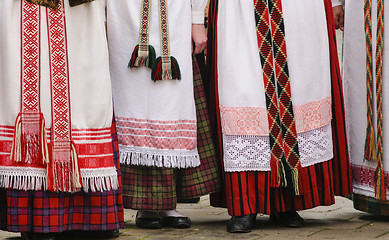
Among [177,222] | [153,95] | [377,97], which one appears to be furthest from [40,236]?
[377,97]

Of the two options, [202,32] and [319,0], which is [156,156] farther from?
[319,0]

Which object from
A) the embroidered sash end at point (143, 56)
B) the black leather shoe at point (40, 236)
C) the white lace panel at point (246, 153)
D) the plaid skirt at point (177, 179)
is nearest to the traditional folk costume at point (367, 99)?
the white lace panel at point (246, 153)

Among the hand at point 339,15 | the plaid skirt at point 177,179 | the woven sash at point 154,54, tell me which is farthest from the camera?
the hand at point 339,15

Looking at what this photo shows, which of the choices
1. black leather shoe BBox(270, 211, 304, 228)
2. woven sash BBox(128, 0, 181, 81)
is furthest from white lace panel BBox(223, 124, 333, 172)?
woven sash BBox(128, 0, 181, 81)

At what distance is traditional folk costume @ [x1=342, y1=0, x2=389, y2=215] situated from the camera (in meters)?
4.18

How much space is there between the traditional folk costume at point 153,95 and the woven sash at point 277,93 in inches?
14.3

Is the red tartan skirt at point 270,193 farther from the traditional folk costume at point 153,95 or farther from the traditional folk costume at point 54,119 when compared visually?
the traditional folk costume at point 54,119

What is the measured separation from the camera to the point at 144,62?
12.9ft

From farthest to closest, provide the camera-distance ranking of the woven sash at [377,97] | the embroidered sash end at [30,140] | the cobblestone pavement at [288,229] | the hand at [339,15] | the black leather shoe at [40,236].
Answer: the hand at [339,15] < the woven sash at [377,97] < the cobblestone pavement at [288,229] < the black leather shoe at [40,236] < the embroidered sash end at [30,140]

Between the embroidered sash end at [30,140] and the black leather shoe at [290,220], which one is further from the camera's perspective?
the black leather shoe at [290,220]

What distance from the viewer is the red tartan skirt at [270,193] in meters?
3.96

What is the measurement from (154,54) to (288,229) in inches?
44.6

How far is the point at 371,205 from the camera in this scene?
4.32 m

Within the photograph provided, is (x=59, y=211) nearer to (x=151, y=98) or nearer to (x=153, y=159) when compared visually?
(x=153, y=159)
